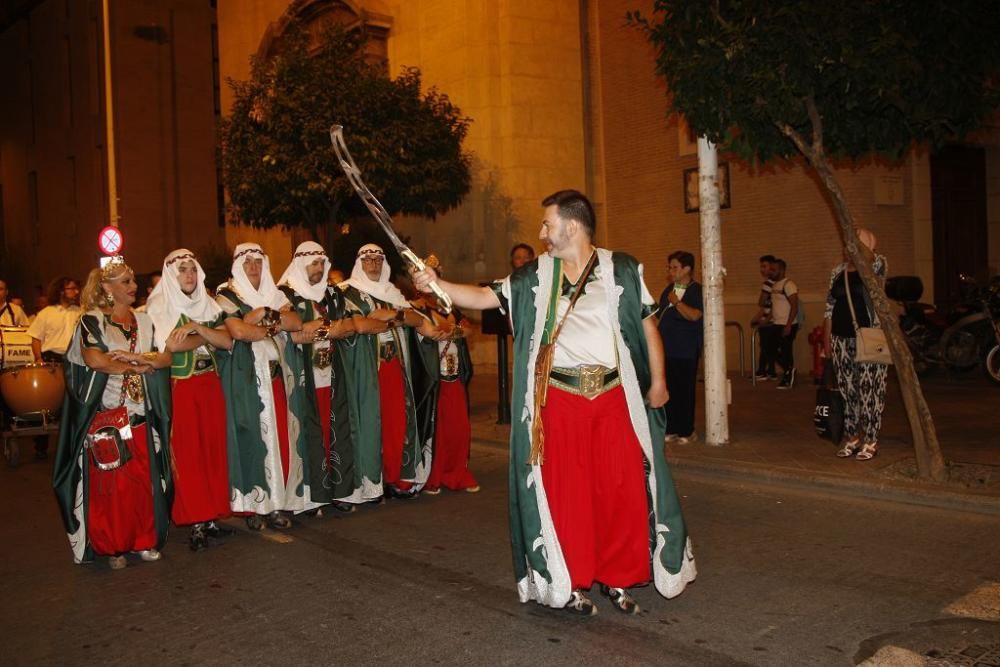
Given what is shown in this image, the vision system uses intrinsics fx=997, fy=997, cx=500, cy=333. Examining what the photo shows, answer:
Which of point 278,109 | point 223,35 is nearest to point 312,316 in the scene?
point 278,109

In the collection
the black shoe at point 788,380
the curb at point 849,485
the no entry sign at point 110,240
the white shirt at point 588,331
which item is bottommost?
the curb at point 849,485

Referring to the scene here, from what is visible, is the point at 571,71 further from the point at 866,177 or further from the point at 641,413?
the point at 641,413

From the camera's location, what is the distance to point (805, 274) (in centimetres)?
1549

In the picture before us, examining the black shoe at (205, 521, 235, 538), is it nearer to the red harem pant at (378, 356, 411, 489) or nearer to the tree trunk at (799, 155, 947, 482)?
the red harem pant at (378, 356, 411, 489)

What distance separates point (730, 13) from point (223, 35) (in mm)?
20937

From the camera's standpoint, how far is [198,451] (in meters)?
6.84

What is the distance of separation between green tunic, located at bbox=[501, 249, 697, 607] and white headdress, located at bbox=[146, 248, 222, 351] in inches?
105

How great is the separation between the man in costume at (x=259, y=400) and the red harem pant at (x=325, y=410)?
308 millimetres

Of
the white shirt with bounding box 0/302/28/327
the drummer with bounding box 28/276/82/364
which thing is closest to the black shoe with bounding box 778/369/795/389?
the drummer with bounding box 28/276/82/364

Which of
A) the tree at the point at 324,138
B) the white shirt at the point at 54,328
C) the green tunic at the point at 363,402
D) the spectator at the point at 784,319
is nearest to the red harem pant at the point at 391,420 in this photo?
the green tunic at the point at 363,402

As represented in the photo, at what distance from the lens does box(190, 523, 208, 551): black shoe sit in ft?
22.3

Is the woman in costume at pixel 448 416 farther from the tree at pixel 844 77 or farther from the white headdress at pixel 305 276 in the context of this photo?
the tree at pixel 844 77

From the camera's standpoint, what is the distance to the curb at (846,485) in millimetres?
7195

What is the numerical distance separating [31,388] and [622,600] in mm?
7720
